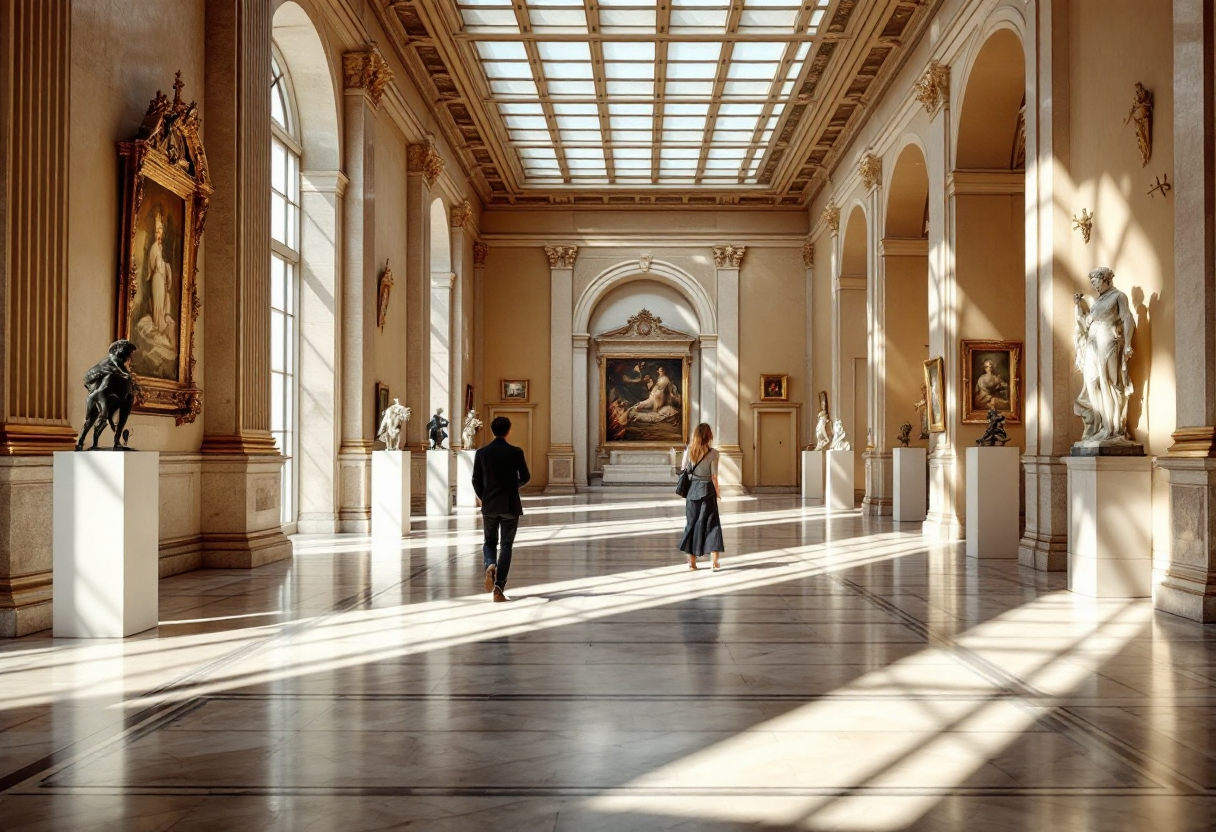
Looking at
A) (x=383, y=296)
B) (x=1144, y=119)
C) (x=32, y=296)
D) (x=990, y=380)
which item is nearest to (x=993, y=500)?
(x=990, y=380)

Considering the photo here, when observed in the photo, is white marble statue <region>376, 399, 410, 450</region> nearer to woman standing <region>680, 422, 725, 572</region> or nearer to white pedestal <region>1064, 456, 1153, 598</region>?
woman standing <region>680, 422, 725, 572</region>

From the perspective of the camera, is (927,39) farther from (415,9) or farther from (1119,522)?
(1119,522)

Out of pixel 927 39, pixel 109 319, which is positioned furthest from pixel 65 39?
pixel 927 39

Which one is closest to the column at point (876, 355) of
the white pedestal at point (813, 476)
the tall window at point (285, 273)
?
the white pedestal at point (813, 476)

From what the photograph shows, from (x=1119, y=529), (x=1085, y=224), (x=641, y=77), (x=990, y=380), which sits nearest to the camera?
(x=1119, y=529)

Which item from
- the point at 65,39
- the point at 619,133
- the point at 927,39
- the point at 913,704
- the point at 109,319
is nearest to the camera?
the point at 913,704

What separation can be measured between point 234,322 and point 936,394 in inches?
446

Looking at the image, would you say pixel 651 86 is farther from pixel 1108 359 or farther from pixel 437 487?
pixel 1108 359

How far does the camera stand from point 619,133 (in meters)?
25.6

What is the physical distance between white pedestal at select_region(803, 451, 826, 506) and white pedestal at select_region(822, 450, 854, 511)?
9.92 ft

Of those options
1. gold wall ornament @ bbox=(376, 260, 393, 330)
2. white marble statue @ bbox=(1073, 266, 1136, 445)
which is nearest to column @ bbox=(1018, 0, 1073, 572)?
white marble statue @ bbox=(1073, 266, 1136, 445)

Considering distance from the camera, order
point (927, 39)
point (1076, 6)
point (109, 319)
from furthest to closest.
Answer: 1. point (927, 39)
2. point (1076, 6)
3. point (109, 319)

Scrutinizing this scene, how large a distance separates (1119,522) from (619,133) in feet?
59.9

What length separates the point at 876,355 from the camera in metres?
21.7
